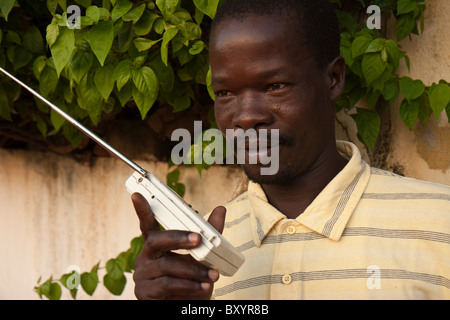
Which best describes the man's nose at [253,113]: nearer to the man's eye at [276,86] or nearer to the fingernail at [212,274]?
the man's eye at [276,86]

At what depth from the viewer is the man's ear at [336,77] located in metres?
1.32

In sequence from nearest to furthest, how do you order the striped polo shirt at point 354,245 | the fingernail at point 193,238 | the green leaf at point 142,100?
1. the fingernail at point 193,238
2. the striped polo shirt at point 354,245
3. the green leaf at point 142,100

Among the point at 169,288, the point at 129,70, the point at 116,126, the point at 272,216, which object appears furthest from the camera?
the point at 116,126

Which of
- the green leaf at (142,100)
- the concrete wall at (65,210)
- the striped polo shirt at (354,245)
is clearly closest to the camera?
the striped polo shirt at (354,245)

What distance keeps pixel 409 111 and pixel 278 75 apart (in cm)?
73

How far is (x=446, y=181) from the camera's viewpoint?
5.95 ft

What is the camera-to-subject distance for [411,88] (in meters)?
1.77

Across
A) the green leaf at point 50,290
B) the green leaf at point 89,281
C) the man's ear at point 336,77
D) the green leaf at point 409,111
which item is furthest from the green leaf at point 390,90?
the green leaf at point 50,290

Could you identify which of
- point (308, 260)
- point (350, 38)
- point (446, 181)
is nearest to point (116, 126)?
point (350, 38)

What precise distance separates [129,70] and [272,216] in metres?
0.70

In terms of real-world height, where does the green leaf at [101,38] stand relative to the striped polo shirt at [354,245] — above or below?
above

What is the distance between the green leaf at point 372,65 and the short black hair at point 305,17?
0.41m

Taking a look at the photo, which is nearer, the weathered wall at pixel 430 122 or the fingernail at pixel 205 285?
the fingernail at pixel 205 285
